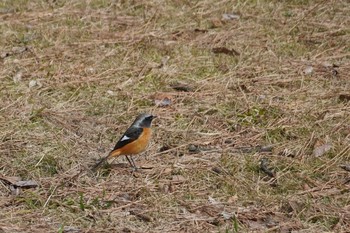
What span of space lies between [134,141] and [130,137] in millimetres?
46

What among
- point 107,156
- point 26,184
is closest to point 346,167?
point 107,156

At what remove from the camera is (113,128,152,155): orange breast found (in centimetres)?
616

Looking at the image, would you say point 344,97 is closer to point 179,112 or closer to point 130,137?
point 179,112

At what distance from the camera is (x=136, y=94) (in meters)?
7.71

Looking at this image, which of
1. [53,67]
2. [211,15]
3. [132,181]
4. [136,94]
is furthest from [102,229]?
[211,15]

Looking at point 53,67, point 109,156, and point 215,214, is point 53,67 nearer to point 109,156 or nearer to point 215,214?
point 109,156

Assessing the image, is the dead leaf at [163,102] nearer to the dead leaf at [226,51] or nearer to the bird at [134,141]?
the bird at [134,141]

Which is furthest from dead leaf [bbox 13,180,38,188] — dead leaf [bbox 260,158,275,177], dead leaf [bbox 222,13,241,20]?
dead leaf [bbox 222,13,241,20]

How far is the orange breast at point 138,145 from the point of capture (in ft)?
20.2

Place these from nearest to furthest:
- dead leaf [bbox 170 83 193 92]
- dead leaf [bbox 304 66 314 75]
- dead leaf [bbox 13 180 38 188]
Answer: dead leaf [bbox 13 180 38 188] < dead leaf [bbox 170 83 193 92] < dead leaf [bbox 304 66 314 75]

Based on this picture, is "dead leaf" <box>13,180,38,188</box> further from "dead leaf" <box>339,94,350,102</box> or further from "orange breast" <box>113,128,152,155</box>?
"dead leaf" <box>339,94,350,102</box>

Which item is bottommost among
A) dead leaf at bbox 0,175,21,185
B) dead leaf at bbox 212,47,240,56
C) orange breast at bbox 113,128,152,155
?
dead leaf at bbox 212,47,240,56

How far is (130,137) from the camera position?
244 inches

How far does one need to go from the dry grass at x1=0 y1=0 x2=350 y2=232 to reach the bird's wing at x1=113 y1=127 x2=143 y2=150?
0.73 feet
